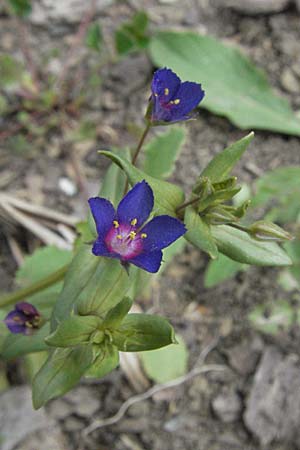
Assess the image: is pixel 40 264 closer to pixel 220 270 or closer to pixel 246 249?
pixel 220 270

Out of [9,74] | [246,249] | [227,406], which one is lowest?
[227,406]

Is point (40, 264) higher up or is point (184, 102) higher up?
point (184, 102)

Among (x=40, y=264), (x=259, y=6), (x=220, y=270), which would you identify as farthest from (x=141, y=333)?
(x=259, y=6)

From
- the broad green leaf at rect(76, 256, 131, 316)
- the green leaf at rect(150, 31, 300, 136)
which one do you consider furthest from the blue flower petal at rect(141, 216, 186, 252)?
the green leaf at rect(150, 31, 300, 136)

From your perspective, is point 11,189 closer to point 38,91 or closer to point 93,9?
point 38,91

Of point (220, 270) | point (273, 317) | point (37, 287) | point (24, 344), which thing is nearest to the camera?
point (24, 344)

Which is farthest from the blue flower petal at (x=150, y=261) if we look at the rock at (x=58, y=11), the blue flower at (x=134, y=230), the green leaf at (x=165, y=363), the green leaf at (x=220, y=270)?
the rock at (x=58, y=11)

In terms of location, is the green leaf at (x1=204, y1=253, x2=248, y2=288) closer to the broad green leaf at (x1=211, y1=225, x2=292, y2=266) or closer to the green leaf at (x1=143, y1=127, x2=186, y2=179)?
the green leaf at (x1=143, y1=127, x2=186, y2=179)
